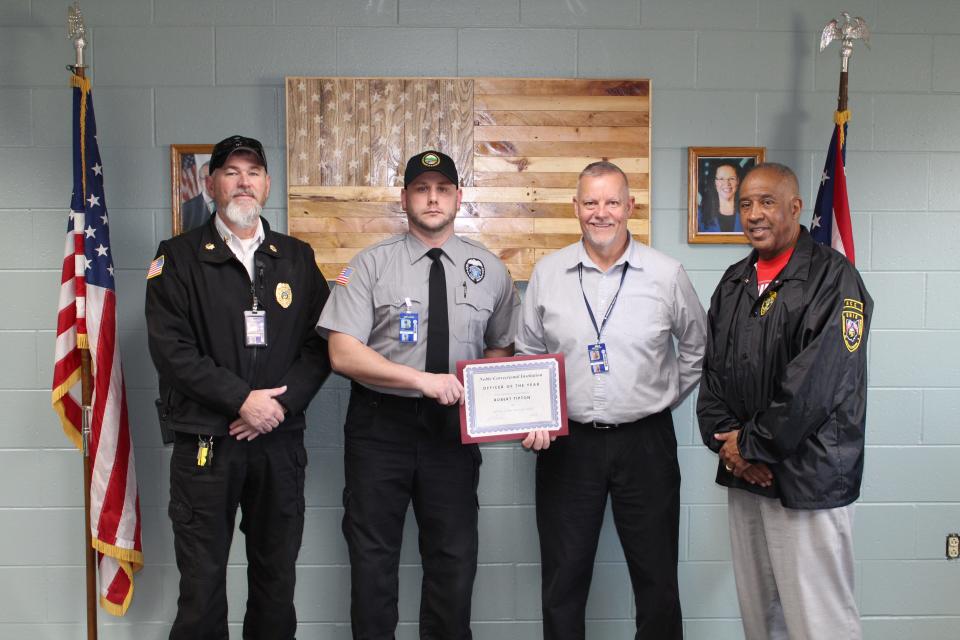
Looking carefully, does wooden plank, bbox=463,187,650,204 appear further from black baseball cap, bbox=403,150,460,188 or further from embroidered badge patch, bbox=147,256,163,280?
embroidered badge patch, bbox=147,256,163,280

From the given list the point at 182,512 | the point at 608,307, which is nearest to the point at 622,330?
the point at 608,307

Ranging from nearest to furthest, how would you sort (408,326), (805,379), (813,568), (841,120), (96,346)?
1. (805,379)
2. (813,568)
3. (408,326)
4. (96,346)
5. (841,120)

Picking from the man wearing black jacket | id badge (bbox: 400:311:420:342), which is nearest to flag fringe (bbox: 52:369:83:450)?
id badge (bbox: 400:311:420:342)

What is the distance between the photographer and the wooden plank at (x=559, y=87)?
2.80 metres

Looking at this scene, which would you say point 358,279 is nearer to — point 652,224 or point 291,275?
point 291,275

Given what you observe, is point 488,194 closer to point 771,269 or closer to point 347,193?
point 347,193

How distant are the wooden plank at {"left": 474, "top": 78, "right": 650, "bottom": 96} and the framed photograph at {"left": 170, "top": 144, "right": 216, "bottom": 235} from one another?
1.14m

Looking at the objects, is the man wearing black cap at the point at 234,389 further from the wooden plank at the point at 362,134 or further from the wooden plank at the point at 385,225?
the wooden plank at the point at 362,134

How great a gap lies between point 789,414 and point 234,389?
1619 millimetres

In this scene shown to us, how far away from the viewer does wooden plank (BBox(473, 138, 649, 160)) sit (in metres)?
2.82

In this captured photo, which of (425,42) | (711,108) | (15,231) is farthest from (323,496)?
(711,108)

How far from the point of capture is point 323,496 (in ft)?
9.43

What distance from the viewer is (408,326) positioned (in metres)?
2.33

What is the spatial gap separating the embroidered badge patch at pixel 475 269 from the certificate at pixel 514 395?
0.33 m
